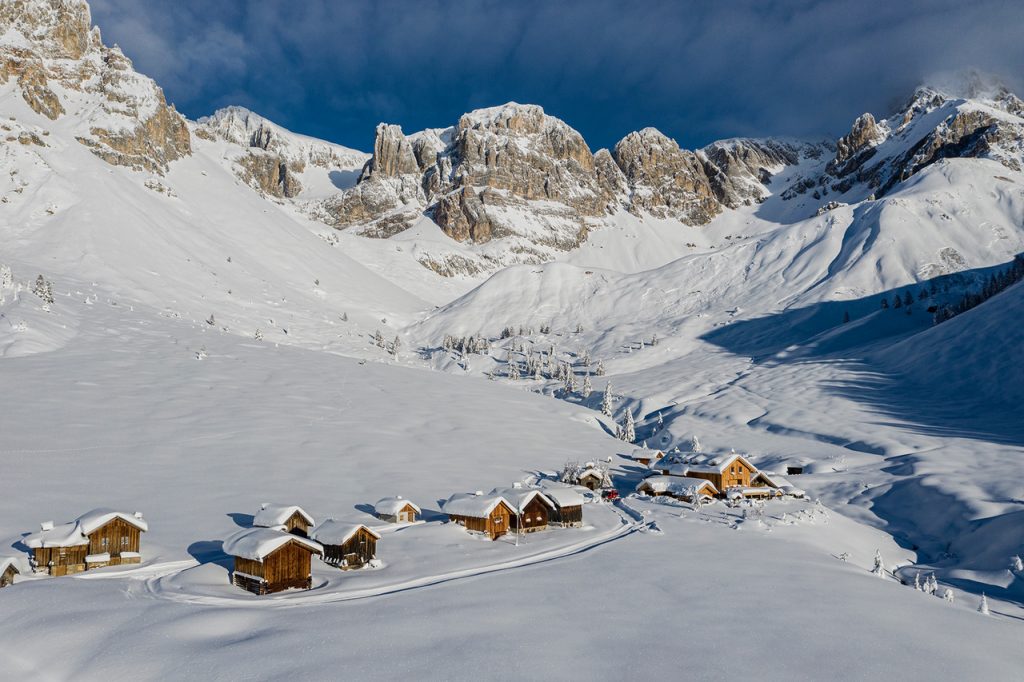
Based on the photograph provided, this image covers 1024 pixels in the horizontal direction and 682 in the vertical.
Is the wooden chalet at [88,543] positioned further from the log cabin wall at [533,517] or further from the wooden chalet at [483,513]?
the log cabin wall at [533,517]

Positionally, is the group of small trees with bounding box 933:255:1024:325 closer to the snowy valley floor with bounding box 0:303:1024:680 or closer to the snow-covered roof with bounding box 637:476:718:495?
the snowy valley floor with bounding box 0:303:1024:680

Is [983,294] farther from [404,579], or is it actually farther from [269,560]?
[269,560]

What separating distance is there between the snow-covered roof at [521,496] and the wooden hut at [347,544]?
34.3 feet

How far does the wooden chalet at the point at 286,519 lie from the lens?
3212 cm

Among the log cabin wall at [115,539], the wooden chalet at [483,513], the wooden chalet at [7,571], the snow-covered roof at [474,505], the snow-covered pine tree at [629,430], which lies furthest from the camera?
the snow-covered pine tree at [629,430]

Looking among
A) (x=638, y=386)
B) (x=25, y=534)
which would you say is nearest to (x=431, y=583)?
(x=25, y=534)

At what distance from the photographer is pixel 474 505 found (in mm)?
37531

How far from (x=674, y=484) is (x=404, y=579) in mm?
34596

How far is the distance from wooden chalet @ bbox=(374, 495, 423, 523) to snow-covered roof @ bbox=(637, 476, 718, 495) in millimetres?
24810

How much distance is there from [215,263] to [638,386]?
10394 cm

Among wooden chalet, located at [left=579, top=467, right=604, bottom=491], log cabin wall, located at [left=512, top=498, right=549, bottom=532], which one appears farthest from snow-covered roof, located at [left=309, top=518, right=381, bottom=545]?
wooden chalet, located at [left=579, top=467, right=604, bottom=491]

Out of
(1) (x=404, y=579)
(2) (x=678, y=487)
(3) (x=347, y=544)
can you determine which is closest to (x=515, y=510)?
(1) (x=404, y=579)

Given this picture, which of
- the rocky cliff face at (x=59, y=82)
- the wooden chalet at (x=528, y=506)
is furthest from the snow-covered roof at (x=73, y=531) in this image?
the rocky cliff face at (x=59, y=82)

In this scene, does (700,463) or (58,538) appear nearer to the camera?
(58,538)
